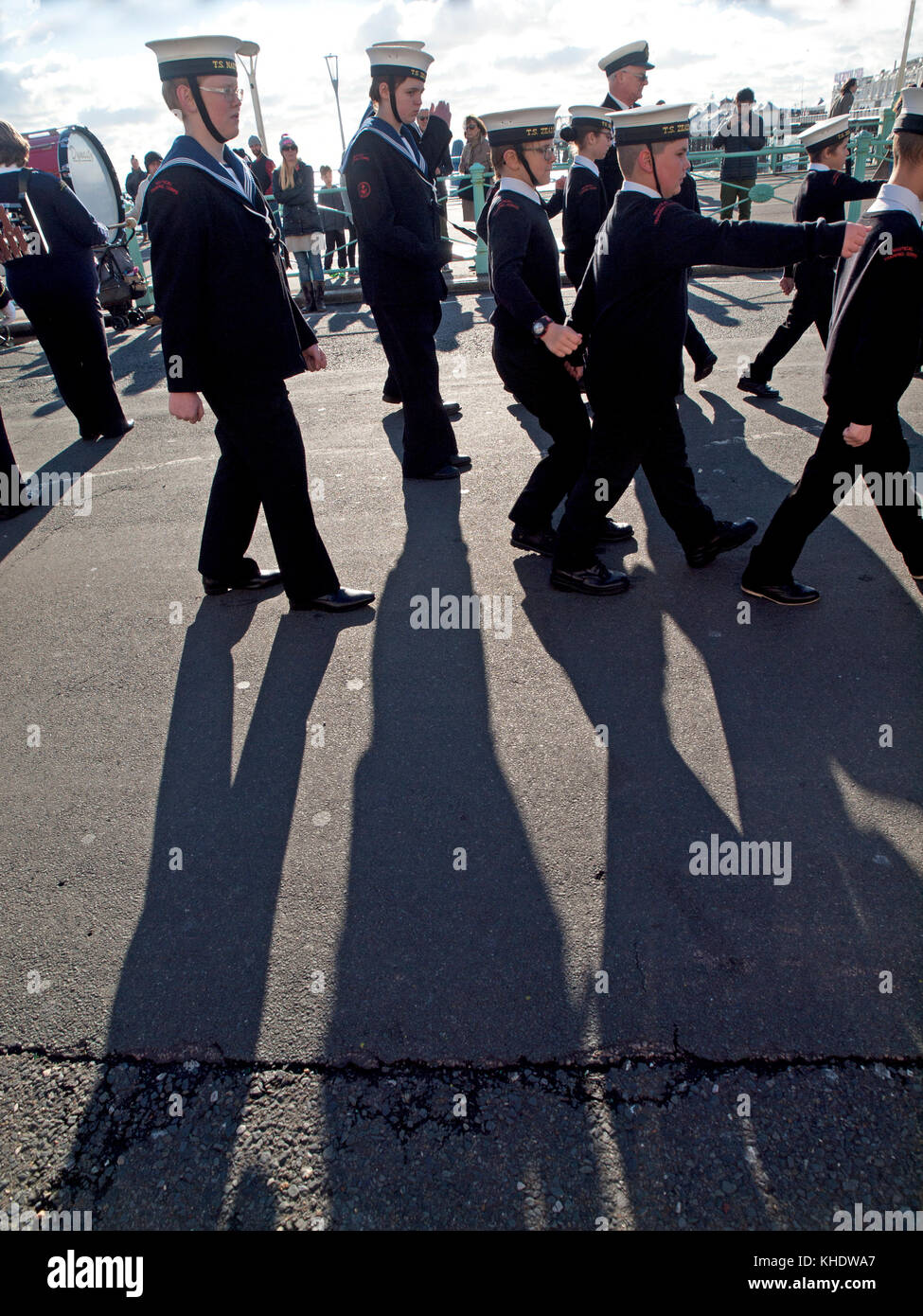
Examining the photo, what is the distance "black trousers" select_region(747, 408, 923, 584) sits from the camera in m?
3.43

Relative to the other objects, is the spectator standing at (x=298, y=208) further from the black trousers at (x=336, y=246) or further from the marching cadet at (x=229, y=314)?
the marching cadet at (x=229, y=314)

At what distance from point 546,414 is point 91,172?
11.8 m

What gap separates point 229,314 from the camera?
348 cm

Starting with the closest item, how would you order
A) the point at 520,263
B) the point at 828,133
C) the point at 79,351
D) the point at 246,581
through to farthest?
the point at 520,263 → the point at 246,581 → the point at 828,133 → the point at 79,351

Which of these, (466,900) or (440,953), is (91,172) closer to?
(466,900)

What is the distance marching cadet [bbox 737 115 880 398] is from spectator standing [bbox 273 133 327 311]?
23.3ft

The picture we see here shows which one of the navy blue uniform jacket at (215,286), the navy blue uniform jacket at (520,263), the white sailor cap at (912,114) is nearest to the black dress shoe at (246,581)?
the navy blue uniform jacket at (215,286)

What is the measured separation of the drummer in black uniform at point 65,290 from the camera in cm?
609

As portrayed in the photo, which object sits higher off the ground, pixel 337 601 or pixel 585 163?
pixel 585 163

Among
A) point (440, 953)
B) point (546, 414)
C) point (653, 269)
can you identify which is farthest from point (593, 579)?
point (440, 953)

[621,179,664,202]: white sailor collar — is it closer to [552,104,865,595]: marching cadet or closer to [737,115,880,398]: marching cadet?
[552,104,865,595]: marching cadet

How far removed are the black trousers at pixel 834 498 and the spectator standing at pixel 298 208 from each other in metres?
9.23

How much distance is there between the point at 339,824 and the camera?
9.29 feet
